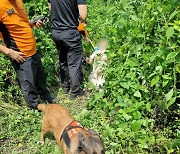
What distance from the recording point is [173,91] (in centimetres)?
396

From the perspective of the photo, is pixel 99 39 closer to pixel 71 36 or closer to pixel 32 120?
pixel 71 36

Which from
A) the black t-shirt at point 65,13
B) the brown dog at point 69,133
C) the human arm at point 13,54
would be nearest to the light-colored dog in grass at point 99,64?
the black t-shirt at point 65,13

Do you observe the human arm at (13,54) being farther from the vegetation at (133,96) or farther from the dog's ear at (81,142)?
the dog's ear at (81,142)

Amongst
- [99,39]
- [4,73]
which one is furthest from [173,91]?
[4,73]

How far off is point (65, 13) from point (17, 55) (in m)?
1.20

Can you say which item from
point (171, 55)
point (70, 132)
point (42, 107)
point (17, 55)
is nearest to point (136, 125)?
point (70, 132)

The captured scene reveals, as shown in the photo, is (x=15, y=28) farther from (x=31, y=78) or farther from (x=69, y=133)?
(x=69, y=133)

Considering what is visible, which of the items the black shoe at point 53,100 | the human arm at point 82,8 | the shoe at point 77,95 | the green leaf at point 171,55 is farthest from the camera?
the shoe at point 77,95

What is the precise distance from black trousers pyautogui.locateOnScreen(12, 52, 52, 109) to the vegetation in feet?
0.86

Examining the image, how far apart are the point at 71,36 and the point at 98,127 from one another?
177 centimetres

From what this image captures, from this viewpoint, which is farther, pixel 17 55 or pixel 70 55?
pixel 70 55

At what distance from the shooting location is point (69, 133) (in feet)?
14.3

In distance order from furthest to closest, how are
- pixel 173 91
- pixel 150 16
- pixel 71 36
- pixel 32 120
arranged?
pixel 71 36 < pixel 32 120 < pixel 150 16 < pixel 173 91

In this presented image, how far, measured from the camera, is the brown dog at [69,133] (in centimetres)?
392
